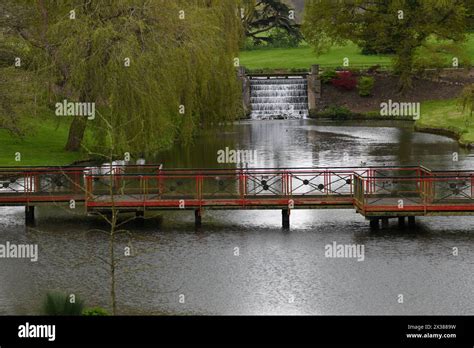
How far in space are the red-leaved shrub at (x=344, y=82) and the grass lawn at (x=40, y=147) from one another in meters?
35.2

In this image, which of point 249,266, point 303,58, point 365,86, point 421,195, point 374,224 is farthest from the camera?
point 303,58

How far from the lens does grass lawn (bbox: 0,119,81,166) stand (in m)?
52.9

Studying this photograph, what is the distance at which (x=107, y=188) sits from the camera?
39812mm

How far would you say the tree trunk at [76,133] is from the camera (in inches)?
2098

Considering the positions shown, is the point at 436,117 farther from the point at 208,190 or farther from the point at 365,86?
the point at 208,190

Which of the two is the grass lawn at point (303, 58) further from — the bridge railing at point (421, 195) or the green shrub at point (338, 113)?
the bridge railing at point (421, 195)

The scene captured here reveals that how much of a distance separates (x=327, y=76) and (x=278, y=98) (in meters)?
6.10

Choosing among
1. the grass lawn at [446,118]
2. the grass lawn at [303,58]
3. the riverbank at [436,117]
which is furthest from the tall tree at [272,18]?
the grass lawn at [446,118]

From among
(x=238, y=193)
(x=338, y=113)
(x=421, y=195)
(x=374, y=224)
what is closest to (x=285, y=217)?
(x=238, y=193)

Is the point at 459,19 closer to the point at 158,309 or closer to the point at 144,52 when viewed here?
the point at 144,52

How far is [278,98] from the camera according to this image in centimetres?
8950
